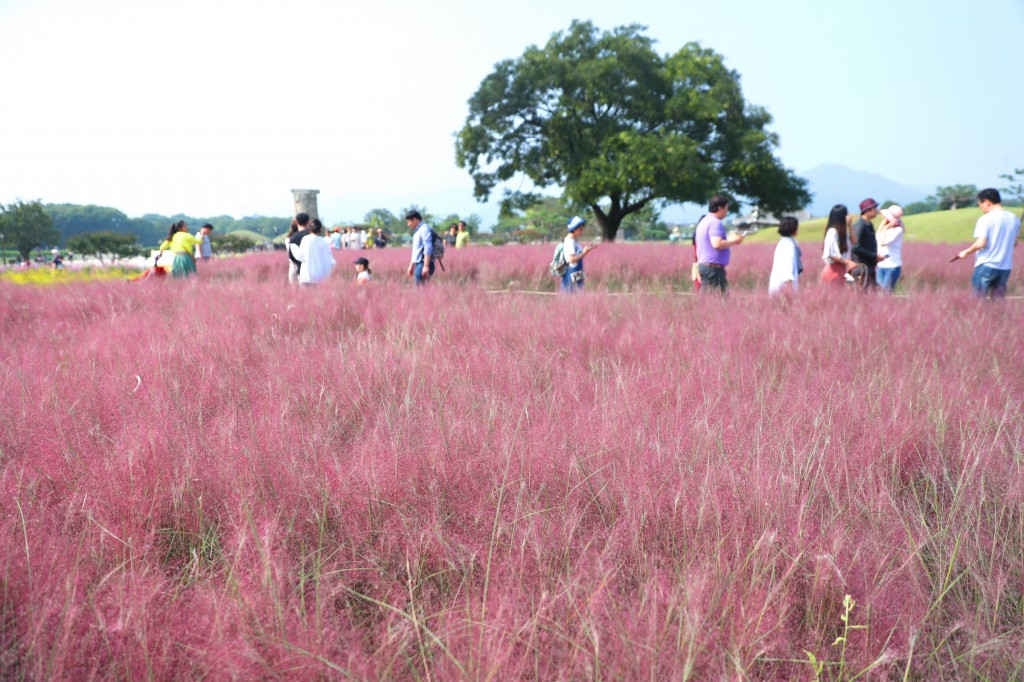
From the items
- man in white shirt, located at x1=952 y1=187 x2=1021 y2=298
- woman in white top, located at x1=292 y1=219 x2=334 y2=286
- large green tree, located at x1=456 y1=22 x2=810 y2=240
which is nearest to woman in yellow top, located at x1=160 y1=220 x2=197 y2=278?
woman in white top, located at x1=292 y1=219 x2=334 y2=286

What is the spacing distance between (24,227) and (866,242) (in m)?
74.6

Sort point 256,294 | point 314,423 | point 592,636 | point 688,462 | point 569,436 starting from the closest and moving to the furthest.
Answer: point 592,636
point 688,462
point 569,436
point 314,423
point 256,294

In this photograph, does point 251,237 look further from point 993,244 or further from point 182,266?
point 993,244

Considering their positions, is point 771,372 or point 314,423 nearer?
point 314,423

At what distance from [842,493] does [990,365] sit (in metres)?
2.13

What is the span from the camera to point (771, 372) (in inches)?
119

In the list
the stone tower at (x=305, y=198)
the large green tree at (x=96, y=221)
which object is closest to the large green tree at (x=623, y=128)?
the stone tower at (x=305, y=198)

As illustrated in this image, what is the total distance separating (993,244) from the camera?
6023mm

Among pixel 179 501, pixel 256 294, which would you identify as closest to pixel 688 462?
pixel 179 501

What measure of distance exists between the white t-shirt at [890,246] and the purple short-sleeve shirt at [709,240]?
89.1 inches

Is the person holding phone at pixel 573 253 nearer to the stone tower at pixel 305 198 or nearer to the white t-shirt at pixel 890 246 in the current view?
the white t-shirt at pixel 890 246

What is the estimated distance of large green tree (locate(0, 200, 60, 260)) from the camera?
5778 centimetres

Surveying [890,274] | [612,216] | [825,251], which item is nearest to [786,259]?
[825,251]

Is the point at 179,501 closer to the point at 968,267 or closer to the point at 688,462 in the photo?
the point at 688,462
